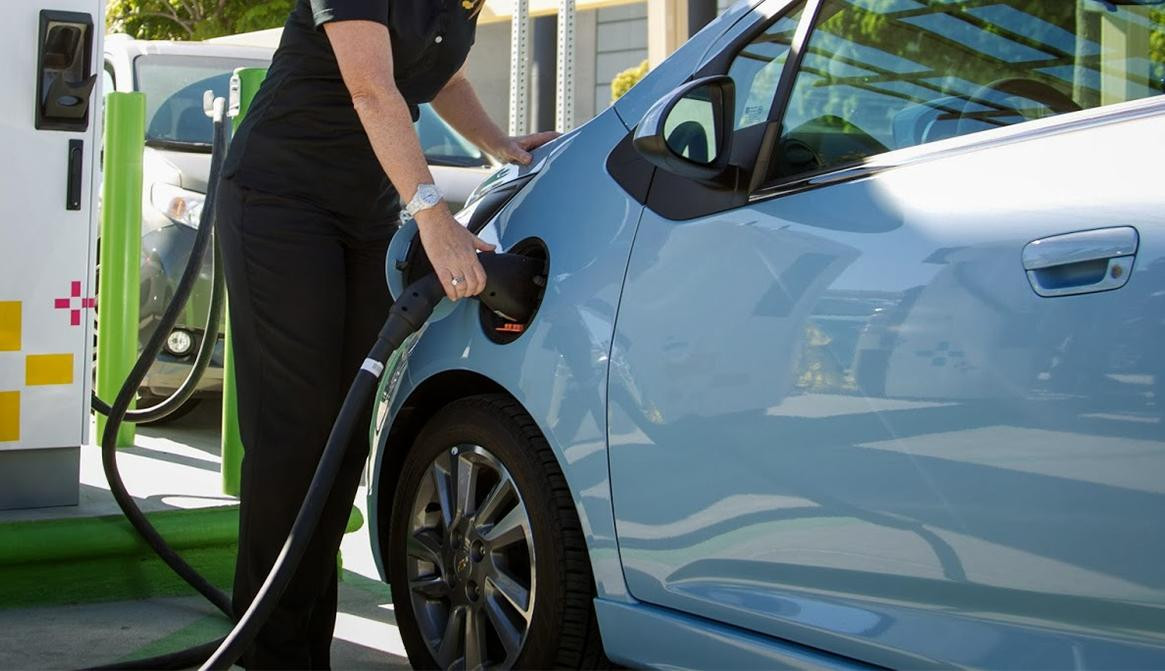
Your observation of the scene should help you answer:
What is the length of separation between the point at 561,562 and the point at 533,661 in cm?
21

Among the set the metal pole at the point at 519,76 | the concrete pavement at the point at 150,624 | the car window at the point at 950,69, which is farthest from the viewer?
the metal pole at the point at 519,76

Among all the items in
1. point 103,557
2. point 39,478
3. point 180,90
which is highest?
point 180,90

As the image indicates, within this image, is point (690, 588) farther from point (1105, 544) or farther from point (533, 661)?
point (1105, 544)

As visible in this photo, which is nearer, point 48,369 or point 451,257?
point 451,257

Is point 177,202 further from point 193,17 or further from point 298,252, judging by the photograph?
point 193,17

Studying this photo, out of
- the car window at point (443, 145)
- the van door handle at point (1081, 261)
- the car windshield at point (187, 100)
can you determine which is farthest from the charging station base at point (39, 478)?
the car window at point (443, 145)

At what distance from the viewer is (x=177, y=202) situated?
679 centimetres

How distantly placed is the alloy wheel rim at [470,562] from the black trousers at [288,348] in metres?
0.22

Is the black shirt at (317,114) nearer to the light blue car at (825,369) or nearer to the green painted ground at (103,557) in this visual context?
the light blue car at (825,369)

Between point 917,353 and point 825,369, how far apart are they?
7.1 inches

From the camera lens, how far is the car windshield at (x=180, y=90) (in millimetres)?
7418

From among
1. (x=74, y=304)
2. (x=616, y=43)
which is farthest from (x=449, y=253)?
Result: (x=616, y=43)

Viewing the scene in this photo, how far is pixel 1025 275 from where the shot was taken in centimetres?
221

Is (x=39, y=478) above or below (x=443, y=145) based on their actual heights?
below
